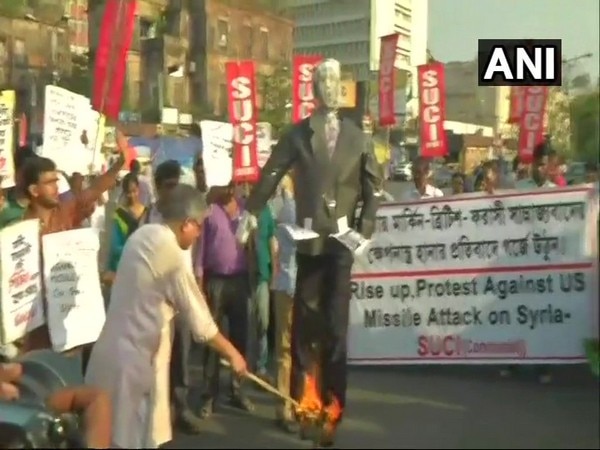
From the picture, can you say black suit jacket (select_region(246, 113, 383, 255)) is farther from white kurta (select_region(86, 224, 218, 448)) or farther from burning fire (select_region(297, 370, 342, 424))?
white kurta (select_region(86, 224, 218, 448))

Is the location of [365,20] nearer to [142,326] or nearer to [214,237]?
[214,237]

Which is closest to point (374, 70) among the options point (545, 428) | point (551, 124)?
point (551, 124)

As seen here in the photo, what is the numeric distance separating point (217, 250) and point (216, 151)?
3.49m

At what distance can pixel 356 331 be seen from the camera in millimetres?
9773

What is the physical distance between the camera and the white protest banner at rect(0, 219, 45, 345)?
668 centimetres

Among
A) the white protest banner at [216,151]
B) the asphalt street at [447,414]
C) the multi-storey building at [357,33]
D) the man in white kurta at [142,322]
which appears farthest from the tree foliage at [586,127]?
the multi-storey building at [357,33]

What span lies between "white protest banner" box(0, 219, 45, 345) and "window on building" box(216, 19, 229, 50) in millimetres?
38516

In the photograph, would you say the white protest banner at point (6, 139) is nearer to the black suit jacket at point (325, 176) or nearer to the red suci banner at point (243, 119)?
the red suci banner at point (243, 119)

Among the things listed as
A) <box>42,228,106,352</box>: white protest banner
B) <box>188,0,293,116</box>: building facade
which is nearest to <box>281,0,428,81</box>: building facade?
<box>188,0,293,116</box>: building facade

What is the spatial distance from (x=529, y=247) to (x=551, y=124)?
33.1ft

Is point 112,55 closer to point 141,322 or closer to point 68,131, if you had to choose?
point 68,131

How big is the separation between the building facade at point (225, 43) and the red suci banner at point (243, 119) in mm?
13757

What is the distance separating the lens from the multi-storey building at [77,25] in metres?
49.1

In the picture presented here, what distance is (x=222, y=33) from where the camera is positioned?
1854 inches
